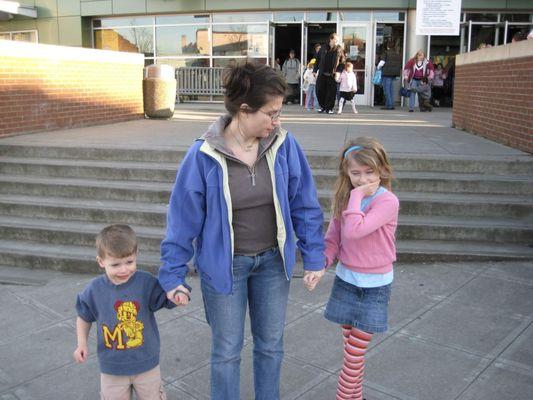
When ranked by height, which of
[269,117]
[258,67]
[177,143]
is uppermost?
[258,67]

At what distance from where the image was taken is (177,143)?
24.2ft

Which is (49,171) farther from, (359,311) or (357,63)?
(357,63)

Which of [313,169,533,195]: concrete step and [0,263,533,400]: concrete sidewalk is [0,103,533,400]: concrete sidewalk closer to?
[0,263,533,400]: concrete sidewalk

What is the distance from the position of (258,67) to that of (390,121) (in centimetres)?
990

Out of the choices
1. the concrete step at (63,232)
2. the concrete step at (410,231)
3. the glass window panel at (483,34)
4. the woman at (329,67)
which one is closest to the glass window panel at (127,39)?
the woman at (329,67)

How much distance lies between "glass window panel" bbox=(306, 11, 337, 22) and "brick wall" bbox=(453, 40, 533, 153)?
8.72 metres

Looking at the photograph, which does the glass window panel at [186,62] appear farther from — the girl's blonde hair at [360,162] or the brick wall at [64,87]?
the girl's blonde hair at [360,162]

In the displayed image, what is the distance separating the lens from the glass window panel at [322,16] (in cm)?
1788

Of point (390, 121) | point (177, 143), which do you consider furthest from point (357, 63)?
point (177, 143)

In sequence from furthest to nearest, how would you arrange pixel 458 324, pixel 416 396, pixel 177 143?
pixel 177 143, pixel 458 324, pixel 416 396

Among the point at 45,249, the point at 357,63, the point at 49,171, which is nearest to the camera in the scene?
the point at 45,249

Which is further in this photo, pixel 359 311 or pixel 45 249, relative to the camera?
pixel 45 249

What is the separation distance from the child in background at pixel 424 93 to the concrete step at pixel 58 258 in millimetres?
11925

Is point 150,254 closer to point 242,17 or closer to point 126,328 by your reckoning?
point 126,328
